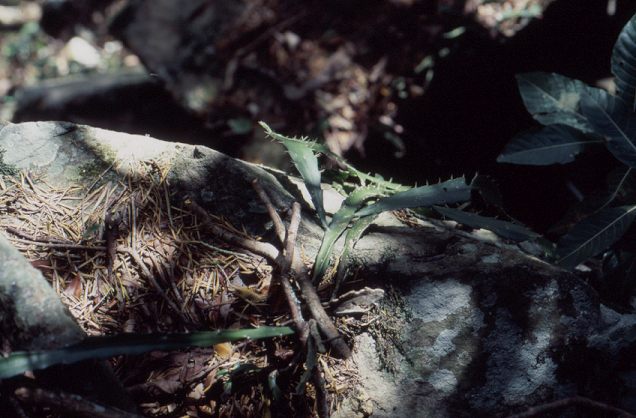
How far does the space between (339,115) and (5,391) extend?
325cm

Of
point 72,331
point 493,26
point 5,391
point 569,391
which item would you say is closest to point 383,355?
point 569,391

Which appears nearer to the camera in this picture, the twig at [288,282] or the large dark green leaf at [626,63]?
the twig at [288,282]

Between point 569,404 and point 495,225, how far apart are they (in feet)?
2.39

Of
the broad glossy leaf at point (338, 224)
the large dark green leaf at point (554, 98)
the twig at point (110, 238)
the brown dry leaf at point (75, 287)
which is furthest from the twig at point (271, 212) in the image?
the large dark green leaf at point (554, 98)

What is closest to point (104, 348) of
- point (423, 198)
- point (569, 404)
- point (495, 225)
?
point (423, 198)

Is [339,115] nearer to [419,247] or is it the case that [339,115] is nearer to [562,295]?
[419,247]

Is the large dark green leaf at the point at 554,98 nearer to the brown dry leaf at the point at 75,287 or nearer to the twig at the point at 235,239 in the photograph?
the twig at the point at 235,239

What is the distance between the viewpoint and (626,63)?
206cm

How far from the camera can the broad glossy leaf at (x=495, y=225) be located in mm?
1917

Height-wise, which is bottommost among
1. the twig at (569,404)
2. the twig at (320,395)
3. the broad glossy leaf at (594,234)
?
the twig at (569,404)

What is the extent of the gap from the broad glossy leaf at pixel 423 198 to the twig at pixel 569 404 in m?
0.81

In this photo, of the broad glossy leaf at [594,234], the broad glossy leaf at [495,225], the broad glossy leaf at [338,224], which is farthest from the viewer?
the broad glossy leaf at [495,225]

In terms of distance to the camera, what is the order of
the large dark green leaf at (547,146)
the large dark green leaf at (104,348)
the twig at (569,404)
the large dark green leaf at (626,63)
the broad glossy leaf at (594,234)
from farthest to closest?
1. the large dark green leaf at (547,146)
2. the large dark green leaf at (626,63)
3. the broad glossy leaf at (594,234)
4. the twig at (569,404)
5. the large dark green leaf at (104,348)

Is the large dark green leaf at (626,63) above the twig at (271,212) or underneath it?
above
